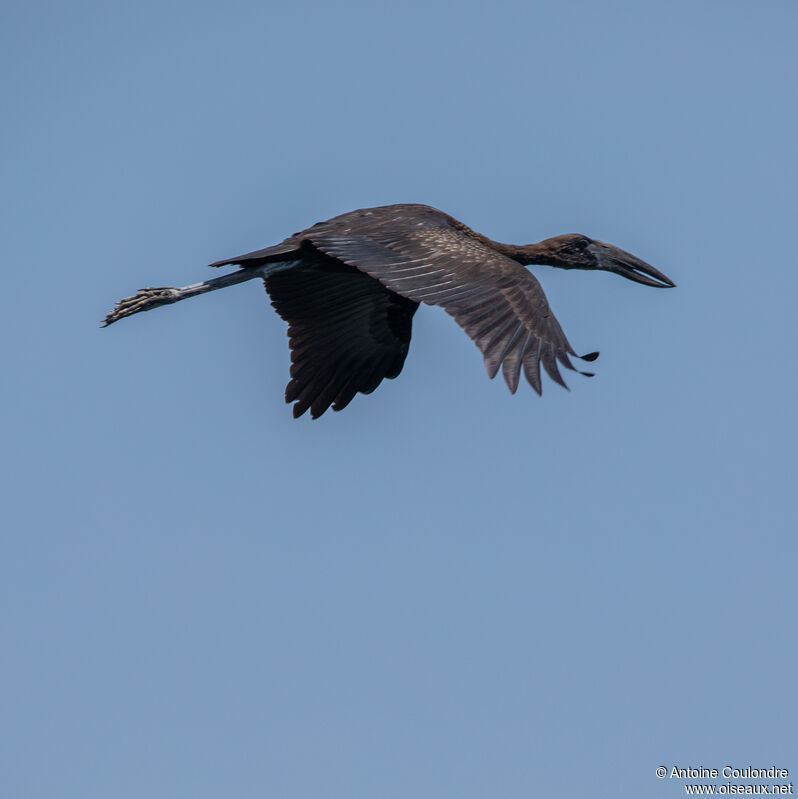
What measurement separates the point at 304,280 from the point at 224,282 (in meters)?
1.06

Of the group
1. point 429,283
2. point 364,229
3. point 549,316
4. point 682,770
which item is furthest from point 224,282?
point 682,770

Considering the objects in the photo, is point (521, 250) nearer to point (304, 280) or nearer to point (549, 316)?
point (304, 280)

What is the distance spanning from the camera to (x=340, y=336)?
645 inches

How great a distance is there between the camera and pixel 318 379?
16359mm

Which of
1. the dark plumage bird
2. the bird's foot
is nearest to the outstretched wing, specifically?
the dark plumage bird

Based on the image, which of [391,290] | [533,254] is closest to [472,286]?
[391,290]

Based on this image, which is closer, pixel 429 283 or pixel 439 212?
pixel 429 283

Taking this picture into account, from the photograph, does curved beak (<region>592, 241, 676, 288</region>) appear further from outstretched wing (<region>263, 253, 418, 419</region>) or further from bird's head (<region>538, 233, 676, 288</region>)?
outstretched wing (<region>263, 253, 418, 419</region>)

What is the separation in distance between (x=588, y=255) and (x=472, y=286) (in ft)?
12.7

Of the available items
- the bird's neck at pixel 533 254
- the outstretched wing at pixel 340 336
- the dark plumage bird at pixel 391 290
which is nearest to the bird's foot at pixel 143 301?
the dark plumage bird at pixel 391 290

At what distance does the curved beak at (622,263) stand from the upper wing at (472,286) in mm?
2220

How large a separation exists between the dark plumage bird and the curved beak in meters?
0.01

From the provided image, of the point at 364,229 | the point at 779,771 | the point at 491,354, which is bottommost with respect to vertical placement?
the point at 779,771

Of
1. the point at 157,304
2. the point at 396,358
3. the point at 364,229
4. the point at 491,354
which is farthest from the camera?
the point at 396,358
